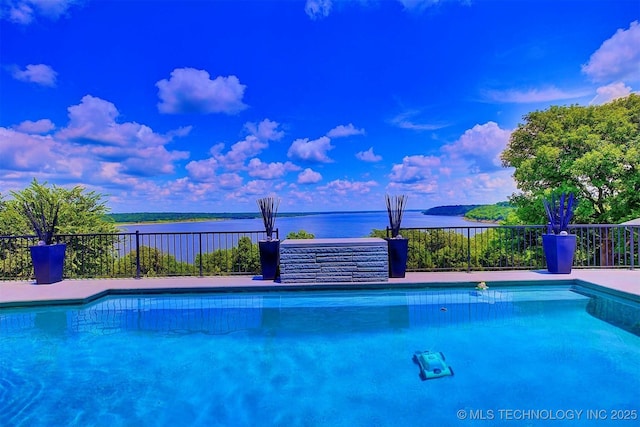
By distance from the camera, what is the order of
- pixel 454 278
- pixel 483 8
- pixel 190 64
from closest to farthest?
1. pixel 454 278
2. pixel 483 8
3. pixel 190 64

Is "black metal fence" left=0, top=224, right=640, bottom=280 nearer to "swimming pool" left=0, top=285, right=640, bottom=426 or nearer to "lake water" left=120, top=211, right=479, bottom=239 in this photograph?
"lake water" left=120, top=211, right=479, bottom=239

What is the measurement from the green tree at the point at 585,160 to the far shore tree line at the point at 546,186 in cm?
2

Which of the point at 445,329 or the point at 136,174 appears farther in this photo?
the point at 136,174

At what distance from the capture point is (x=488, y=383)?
9.32 ft

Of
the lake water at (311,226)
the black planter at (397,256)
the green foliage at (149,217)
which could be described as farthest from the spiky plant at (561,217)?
the green foliage at (149,217)

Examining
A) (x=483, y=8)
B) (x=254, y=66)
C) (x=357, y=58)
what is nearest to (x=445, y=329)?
(x=483, y=8)

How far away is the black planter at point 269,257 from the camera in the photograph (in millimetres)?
6008

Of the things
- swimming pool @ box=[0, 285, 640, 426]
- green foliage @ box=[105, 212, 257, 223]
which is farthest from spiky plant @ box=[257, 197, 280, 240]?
green foliage @ box=[105, 212, 257, 223]

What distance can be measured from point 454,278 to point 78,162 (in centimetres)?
1611

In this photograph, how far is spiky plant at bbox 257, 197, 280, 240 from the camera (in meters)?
6.15

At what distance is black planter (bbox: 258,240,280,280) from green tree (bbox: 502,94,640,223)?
346 inches

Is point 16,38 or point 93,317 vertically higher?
point 16,38

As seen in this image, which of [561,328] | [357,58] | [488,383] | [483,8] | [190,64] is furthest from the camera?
[357,58]

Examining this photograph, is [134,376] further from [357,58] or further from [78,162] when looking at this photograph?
[78,162]
